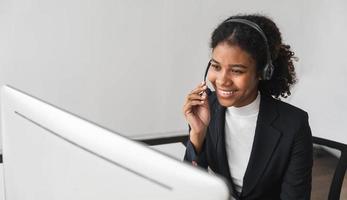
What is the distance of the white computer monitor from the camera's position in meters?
0.48

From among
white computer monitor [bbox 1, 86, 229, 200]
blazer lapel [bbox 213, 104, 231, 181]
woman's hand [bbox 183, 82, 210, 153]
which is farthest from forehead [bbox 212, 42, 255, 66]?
white computer monitor [bbox 1, 86, 229, 200]

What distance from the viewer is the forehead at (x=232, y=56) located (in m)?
1.08

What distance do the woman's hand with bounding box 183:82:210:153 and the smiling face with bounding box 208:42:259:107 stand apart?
0.07 meters

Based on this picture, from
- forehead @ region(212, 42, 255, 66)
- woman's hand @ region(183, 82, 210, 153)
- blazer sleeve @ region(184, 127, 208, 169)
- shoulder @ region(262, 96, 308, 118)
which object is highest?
forehead @ region(212, 42, 255, 66)

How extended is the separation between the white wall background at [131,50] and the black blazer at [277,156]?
3.10 ft

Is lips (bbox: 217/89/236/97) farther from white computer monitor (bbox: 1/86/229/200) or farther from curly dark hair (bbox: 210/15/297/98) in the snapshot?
white computer monitor (bbox: 1/86/229/200)

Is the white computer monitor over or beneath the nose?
beneath

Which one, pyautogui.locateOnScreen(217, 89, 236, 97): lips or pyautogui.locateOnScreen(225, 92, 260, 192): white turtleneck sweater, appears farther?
pyautogui.locateOnScreen(225, 92, 260, 192): white turtleneck sweater

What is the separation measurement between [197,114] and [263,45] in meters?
0.30

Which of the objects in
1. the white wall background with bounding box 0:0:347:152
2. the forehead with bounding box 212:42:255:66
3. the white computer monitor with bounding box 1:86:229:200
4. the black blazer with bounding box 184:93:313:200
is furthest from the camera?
the white wall background with bounding box 0:0:347:152

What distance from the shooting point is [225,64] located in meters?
1.09

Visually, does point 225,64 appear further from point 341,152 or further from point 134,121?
point 134,121

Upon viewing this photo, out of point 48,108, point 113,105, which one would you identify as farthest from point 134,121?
point 48,108

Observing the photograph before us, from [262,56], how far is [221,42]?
13 centimetres
